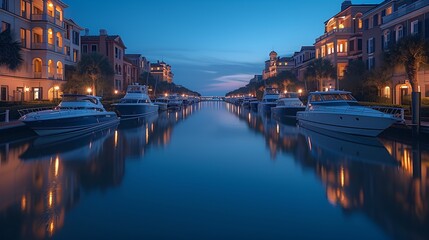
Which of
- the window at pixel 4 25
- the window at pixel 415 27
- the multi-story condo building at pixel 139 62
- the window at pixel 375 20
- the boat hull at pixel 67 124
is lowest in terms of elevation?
the boat hull at pixel 67 124

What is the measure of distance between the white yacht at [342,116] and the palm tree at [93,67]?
2226cm

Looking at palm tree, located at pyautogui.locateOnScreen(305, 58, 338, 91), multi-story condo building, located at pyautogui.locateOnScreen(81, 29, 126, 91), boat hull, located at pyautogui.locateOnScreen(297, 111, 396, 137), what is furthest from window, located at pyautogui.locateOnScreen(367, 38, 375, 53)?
multi-story condo building, located at pyautogui.locateOnScreen(81, 29, 126, 91)

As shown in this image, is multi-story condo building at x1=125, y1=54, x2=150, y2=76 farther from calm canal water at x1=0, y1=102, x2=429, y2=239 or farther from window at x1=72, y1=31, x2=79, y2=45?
calm canal water at x1=0, y1=102, x2=429, y2=239

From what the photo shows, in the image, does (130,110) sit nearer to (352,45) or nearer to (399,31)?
(399,31)

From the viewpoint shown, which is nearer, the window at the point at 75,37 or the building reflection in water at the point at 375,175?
the building reflection in water at the point at 375,175

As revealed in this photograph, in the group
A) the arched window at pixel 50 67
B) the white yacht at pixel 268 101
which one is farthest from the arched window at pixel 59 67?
the white yacht at pixel 268 101

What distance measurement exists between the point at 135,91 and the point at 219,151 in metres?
31.2

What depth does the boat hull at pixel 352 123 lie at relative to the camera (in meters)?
19.3

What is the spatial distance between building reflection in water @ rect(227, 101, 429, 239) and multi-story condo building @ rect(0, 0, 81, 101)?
2830cm

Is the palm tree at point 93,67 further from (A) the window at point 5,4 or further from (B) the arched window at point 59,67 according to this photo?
(A) the window at point 5,4

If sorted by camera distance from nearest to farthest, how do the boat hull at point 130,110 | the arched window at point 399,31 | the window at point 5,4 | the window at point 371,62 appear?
the arched window at point 399,31 → the window at point 5,4 → the boat hull at point 130,110 → the window at point 371,62

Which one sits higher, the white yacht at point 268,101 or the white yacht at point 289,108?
the white yacht at point 268,101

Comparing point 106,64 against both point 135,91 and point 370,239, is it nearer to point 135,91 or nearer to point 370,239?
point 135,91

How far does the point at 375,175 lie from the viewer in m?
11.3
